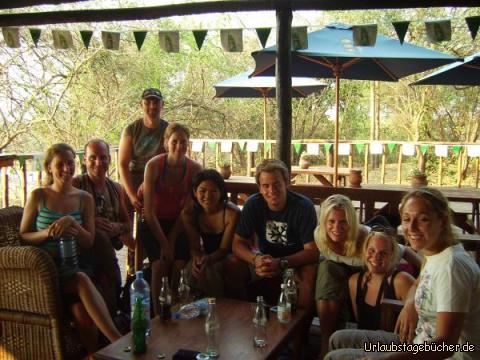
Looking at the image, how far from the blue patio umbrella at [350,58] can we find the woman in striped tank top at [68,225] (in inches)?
79.7

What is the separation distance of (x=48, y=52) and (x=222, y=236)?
7823mm

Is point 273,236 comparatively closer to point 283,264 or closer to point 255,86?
point 283,264

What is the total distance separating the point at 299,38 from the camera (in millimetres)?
3965

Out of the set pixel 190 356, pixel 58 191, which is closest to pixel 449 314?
pixel 190 356

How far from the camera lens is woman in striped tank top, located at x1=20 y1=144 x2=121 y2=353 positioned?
2377 mm

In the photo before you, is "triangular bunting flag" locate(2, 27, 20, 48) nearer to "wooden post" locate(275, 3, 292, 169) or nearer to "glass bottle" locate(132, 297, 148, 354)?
"wooden post" locate(275, 3, 292, 169)

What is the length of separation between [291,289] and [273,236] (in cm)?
45

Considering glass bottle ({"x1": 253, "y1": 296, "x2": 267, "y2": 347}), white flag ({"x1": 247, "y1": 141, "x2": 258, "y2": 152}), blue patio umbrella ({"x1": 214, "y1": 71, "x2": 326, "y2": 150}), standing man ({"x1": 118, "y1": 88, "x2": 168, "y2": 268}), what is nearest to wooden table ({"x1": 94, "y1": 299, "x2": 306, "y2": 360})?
glass bottle ({"x1": 253, "y1": 296, "x2": 267, "y2": 347})

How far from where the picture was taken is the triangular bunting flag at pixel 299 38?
3.95 meters

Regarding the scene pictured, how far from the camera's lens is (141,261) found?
137 inches

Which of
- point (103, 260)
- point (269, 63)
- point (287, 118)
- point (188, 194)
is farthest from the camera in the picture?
point (269, 63)

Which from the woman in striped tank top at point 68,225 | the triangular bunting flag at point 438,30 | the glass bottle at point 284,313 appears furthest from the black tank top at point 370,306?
the triangular bunting flag at point 438,30

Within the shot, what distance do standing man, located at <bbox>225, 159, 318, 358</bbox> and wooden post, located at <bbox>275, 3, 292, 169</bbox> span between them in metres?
0.85

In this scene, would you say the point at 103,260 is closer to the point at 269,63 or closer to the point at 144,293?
the point at 144,293
